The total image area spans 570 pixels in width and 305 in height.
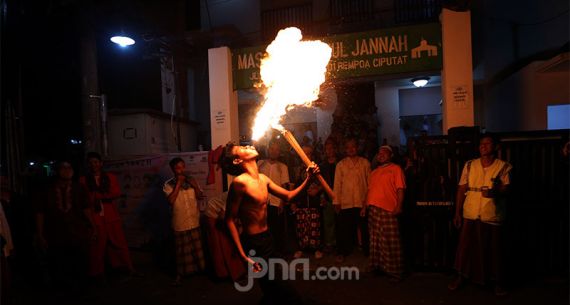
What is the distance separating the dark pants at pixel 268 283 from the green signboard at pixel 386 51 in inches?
158

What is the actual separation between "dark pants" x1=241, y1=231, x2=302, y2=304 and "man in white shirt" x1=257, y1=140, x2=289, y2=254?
265 centimetres

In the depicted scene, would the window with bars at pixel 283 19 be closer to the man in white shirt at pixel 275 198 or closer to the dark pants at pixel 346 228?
the man in white shirt at pixel 275 198

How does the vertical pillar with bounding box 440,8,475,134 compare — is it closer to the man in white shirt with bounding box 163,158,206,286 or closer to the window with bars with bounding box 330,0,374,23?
the man in white shirt with bounding box 163,158,206,286

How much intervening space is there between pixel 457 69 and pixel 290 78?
318 cm

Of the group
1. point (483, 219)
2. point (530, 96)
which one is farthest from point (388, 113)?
point (483, 219)

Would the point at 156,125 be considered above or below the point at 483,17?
below

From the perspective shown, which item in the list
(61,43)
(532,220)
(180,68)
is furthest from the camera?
(180,68)

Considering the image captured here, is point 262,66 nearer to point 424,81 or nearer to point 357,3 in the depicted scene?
point 424,81

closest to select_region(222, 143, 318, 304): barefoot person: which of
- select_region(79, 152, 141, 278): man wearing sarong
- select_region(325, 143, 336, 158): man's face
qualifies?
select_region(325, 143, 336, 158): man's face

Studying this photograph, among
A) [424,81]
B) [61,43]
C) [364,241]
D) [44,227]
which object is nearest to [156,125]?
[61,43]

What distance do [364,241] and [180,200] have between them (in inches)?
135

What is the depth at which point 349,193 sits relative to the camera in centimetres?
611

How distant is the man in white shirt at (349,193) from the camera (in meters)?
6.08

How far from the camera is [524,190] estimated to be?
16.9ft
